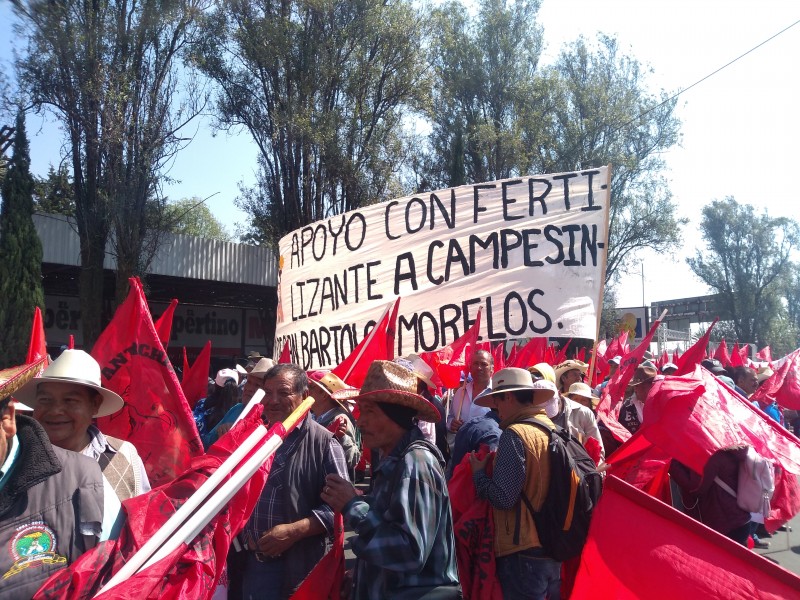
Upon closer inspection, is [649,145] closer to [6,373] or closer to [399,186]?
[399,186]

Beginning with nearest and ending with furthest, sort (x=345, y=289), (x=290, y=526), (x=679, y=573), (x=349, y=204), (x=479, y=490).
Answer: (x=679, y=573) < (x=290, y=526) < (x=479, y=490) < (x=345, y=289) < (x=349, y=204)

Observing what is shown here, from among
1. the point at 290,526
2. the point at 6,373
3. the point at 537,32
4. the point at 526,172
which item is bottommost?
the point at 290,526

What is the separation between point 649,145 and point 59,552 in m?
35.2

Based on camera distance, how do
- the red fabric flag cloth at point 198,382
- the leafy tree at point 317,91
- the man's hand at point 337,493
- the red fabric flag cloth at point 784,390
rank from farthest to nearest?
the leafy tree at point 317,91 → the red fabric flag cloth at point 784,390 → the red fabric flag cloth at point 198,382 → the man's hand at point 337,493

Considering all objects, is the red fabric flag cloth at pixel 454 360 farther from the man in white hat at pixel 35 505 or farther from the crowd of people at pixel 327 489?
the man in white hat at pixel 35 505

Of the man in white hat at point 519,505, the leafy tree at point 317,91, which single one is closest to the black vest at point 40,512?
the man in white hat at point 519,505

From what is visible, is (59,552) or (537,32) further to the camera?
(537,32)

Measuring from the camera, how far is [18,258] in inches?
595

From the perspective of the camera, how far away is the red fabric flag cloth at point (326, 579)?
2844 mm

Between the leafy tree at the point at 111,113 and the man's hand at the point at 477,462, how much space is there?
15192mm

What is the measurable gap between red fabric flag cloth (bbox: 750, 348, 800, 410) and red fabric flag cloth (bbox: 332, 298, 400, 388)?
589 cm

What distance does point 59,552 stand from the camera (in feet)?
6.67

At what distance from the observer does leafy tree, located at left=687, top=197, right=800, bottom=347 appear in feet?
205

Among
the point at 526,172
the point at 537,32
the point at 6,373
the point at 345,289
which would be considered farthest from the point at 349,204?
the point at 6,373
